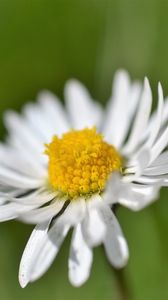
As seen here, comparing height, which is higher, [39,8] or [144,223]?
[39,8]

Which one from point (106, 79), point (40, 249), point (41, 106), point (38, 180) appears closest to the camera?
point (40, 249)

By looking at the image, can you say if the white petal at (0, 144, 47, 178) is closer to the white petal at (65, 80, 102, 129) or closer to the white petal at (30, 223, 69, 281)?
the white petal at (65, 80, 102, 129)

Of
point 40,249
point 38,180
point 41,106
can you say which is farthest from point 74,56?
point 40,249

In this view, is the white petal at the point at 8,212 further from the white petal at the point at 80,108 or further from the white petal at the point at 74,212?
the white petal at the point at 80,108

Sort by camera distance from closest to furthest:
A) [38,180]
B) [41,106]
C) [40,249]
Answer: [40,249], [38,180], [41,106]

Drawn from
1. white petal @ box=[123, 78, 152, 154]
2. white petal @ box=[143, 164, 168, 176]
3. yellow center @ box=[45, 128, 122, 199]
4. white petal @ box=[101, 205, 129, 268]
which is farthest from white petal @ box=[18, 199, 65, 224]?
white petal @ box=[123, 78, 152, 154]

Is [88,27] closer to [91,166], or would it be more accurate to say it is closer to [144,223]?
[144,223]

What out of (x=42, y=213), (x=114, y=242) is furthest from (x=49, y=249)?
(x=114, y=242)
